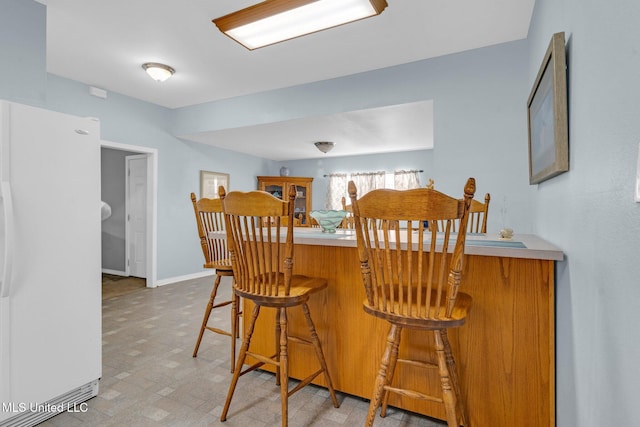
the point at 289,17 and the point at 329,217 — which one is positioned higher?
the point at 289,17

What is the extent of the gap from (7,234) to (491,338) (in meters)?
2.30

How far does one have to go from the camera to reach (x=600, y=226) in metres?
0.94

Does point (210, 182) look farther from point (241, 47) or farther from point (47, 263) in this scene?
point (47, 263)

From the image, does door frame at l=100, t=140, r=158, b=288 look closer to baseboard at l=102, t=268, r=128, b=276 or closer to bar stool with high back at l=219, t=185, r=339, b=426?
baseboard at l=102, t=268, r=128, b=276

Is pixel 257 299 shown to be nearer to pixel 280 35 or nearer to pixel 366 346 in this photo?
pixel 366 346

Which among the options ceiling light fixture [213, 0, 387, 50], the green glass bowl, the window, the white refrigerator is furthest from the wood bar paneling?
the window

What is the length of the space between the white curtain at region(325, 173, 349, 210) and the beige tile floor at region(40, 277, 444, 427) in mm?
4577

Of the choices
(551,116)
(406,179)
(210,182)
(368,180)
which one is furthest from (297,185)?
(551,116)

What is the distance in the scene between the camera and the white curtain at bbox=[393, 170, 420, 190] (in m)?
6.44

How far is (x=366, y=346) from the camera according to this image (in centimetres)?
189

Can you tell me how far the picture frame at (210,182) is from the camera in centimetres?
569

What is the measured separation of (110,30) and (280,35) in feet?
4.80

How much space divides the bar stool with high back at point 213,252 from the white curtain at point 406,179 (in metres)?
4.52

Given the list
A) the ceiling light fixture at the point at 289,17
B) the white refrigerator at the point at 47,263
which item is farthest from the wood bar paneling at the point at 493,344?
the ceiling light fixture at the point at 289,17
